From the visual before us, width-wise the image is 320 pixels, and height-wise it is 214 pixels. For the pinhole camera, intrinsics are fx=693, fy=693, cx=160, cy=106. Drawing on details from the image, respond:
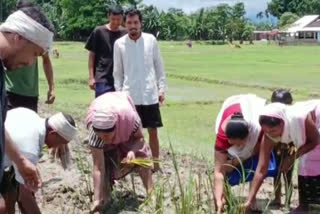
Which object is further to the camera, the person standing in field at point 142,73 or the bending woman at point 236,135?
the person standing in field at point 142,73

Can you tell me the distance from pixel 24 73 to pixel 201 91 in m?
11.1

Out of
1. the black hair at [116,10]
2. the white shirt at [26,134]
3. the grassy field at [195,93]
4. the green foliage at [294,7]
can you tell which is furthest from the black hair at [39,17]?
the green foliage at [294,7]

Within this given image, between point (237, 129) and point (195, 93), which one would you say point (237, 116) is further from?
point (195, 93)

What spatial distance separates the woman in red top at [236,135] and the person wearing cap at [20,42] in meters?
1.92

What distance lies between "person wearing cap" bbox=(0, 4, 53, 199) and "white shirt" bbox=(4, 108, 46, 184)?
1.79ft

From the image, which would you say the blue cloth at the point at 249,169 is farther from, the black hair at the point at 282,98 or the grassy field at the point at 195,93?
the grassy field at the point at 195,93

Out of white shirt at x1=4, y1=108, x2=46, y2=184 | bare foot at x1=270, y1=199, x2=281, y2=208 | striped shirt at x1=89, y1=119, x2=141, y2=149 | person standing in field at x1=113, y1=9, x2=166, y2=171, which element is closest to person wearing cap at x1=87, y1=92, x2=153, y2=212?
striped shirt at x1=89, y1=119, x2=141, y2=149

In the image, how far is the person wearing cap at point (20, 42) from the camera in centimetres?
316

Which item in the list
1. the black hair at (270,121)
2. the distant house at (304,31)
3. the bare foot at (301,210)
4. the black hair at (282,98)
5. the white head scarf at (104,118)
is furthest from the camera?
the distant house at (304,31)

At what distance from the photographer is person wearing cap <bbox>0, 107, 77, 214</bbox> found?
420 centimetres

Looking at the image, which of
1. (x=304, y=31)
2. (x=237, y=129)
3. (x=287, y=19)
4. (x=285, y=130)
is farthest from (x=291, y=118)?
(x=287, y=19)

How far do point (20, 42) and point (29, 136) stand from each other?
108cm

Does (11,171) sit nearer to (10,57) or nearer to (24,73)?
(10,57)

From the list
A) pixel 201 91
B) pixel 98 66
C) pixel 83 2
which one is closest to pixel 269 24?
pixel 83 2
